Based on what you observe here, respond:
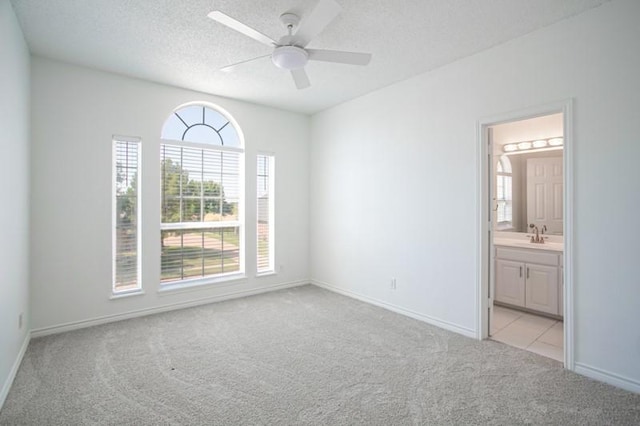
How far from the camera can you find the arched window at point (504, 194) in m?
4.73

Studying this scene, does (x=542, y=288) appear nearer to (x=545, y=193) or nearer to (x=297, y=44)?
(x=545, y=193)

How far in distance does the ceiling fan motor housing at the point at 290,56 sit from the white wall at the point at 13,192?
1.81 metres

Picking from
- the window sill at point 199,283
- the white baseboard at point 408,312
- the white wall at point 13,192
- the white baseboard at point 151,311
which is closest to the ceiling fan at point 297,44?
the white wall at point 13,192

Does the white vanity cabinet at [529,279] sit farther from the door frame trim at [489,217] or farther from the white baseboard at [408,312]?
the white baseboard at [408,312]

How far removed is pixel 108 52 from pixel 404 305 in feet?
13.5

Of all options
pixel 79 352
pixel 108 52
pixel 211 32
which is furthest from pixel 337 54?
pixel 79 352

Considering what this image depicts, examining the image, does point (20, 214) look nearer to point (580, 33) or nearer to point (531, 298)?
point (580, 33)

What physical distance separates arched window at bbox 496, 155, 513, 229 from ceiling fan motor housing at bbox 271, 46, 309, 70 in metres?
3.53

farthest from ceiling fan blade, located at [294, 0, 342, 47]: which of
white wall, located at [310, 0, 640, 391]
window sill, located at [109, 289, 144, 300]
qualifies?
window sill, located at [109, 289, 144, 300]

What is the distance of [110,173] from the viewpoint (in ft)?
12.0

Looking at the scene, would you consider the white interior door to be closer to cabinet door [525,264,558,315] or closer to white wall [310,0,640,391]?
cabinet door [525,264,558,315]

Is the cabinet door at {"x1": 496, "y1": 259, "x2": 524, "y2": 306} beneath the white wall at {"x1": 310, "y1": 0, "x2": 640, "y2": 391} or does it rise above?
beneath

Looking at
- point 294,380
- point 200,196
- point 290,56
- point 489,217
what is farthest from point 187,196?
point 489,217

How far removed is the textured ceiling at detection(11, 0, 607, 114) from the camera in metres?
2.41
